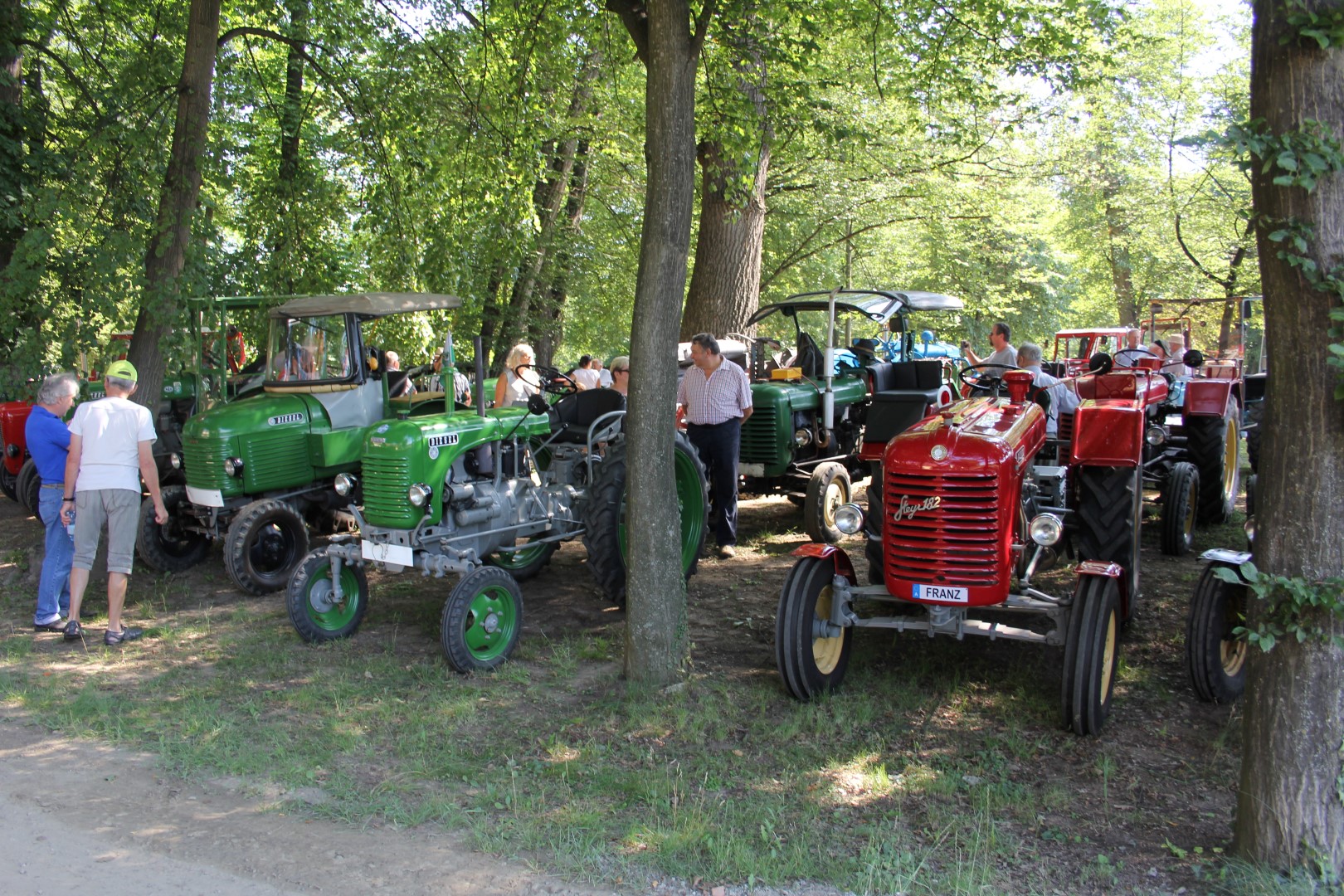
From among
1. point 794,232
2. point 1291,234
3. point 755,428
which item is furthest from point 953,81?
point 794,232

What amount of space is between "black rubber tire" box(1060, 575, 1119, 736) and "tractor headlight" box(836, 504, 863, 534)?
1.04 m

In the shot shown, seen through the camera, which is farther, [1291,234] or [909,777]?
[909,777]

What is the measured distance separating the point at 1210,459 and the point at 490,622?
6385mm

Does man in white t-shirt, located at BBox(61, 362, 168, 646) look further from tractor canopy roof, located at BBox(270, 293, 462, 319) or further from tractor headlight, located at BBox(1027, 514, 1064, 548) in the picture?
tractor headlight, located at BBox(1027, 514, 1064, 548)

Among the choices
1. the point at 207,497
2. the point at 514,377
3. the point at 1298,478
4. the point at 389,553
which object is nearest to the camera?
the point at 1298,478

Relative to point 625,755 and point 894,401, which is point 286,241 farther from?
point 625,755

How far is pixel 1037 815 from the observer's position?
3881mm

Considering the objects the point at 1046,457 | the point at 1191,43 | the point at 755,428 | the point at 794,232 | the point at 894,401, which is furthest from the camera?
the point at 794,232

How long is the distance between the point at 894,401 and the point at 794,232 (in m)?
10.7

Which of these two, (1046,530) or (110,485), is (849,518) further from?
(110,485)

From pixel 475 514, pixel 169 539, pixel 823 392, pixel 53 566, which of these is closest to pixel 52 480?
pixel 53 566

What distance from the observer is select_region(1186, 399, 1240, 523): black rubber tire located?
28.8 feet

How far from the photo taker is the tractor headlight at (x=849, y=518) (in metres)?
5.02

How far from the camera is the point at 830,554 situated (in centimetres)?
503
